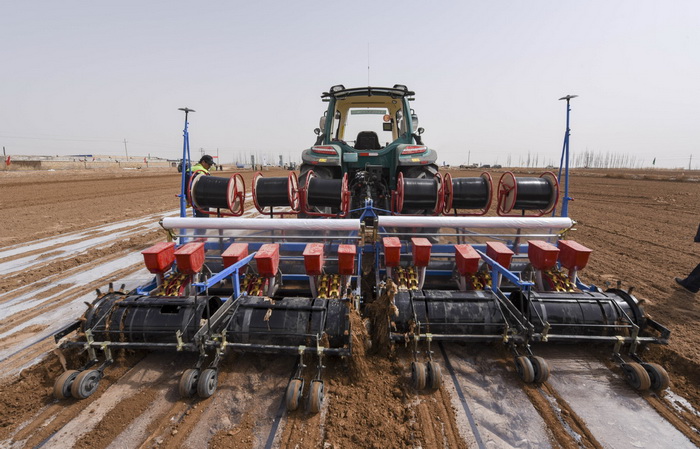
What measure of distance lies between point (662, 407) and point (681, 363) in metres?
0.78

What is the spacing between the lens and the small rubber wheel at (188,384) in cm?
225

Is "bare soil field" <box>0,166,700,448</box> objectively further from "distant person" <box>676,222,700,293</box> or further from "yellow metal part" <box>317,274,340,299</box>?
"distant person" <box>676,222,700,293</box>

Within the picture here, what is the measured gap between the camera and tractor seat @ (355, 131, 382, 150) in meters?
6.21

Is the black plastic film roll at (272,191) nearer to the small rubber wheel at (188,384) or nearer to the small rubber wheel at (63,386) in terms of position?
the small rubber wheel at (188,384)

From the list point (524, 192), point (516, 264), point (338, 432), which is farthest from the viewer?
point (524, 192)

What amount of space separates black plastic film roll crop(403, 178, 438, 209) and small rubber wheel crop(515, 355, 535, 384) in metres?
2.14

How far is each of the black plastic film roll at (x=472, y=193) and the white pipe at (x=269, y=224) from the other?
172 centimetres

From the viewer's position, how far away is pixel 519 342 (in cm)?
252

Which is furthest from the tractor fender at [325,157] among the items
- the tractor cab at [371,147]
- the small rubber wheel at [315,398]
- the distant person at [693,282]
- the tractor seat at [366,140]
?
the distant person at [693,282]

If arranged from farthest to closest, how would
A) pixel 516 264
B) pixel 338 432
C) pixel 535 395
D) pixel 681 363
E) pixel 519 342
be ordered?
pixel 516 264 → pixel 681 363 → pixel 519 342 → pixel 535 395 → pixel 338 432

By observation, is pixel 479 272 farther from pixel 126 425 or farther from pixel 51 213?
pixel 51 213

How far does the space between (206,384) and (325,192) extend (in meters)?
2.63

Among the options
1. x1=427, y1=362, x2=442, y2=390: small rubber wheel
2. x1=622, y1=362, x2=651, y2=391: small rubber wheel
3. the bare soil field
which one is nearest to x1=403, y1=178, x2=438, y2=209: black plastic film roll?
the bare soil field

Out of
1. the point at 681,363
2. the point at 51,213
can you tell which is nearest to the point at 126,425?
the point at 681,363
